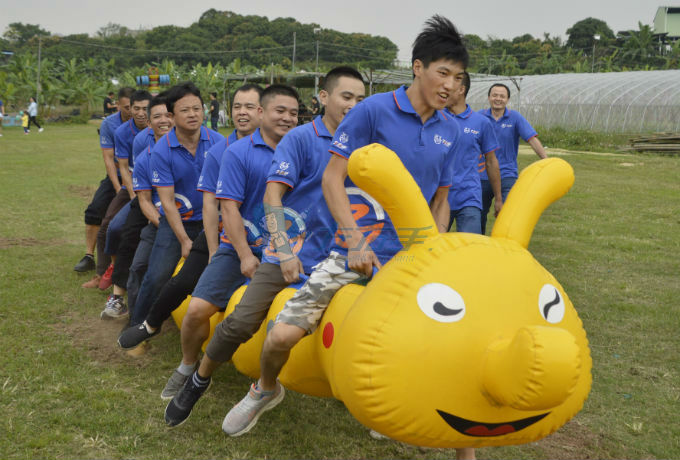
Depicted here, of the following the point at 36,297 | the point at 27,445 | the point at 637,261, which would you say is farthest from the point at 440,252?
the point at 637,261

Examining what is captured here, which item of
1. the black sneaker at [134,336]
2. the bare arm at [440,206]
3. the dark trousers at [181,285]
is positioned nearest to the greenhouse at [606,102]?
the dark trousers at [181,285]

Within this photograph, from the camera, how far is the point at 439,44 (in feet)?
9.64

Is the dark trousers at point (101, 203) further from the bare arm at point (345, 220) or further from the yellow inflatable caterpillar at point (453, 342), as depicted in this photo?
the yellow inflatable caterpillar at point (453, 342)

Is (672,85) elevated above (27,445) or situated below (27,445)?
above

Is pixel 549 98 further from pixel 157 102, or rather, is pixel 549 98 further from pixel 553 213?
pixel 157 102

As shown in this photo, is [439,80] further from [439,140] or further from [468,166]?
[468,166]

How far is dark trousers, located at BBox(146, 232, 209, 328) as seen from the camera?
446 centimetres

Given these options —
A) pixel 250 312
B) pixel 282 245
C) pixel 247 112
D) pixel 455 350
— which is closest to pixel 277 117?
pixel 247 112

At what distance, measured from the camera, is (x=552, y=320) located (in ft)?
7.81

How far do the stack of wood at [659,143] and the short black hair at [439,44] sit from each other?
20254 mm

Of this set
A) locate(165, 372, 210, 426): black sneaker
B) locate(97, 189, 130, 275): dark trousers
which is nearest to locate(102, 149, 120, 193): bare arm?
locate(97, 189, 130, 275): dark trousers

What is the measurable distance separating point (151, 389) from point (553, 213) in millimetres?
8288

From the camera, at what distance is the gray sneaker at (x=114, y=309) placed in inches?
222

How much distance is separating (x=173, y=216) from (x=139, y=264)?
1.96 feet
